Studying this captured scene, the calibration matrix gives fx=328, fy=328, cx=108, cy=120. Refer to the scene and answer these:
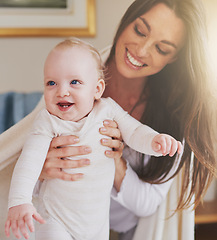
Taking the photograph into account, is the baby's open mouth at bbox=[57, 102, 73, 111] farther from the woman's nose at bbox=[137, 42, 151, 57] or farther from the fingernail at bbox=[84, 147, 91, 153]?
the woman's nose at bbox=[137, 42, 151, 57]

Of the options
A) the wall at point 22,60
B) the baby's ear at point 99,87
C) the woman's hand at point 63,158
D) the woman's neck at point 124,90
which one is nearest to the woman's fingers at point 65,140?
the woman's hand at point 63,158

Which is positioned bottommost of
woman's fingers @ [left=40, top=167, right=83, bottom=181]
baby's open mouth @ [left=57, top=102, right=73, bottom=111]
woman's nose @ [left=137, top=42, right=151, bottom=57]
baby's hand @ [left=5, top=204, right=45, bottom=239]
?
baby's hand @ [left=5, top=204, right=45, bottom=239]

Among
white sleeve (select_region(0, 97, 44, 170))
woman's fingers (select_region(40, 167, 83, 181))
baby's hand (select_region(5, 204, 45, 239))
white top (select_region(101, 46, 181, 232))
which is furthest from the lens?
white top (select_region(101, 46, 181, 232))

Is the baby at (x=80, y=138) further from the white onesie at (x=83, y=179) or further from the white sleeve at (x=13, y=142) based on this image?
the white sleeve at (x=13, y=142)

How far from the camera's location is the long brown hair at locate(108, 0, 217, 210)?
725 millimetres

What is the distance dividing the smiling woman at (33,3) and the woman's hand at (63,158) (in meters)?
0.74

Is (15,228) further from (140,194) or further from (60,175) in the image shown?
(140,194)

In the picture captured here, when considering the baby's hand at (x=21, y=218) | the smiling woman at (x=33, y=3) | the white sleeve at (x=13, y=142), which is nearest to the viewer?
the baby's hand at (x=21, y=218)

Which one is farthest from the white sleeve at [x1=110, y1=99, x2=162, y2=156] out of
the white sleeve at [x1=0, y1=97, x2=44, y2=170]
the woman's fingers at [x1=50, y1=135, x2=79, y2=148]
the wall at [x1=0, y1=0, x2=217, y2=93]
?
the wall at [x1=0, y1=0, x2=217, y2=93]

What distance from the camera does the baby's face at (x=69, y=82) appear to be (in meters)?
0.64

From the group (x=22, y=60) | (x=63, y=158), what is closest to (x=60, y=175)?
(x=63, y=158)

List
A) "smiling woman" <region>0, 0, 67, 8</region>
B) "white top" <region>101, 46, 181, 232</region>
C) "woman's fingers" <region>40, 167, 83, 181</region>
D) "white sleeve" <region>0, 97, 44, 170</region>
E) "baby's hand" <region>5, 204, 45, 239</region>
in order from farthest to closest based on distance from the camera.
→ 1. "smiling woman" <region>0, 0, 67, 8</region>
2. "white top" <region>101, 46, 181, 232</region>
3. "white sleeve" <region>0, 97, 44, 170</region>
4. "woman's fingers" <region>40, 167, 83, 181</region>
5. "baby's hand" <region>5, 204, 45, 239</region>

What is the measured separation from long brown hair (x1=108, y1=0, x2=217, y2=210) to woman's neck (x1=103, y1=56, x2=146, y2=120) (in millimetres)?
19

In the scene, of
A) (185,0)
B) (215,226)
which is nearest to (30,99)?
(185,0)
